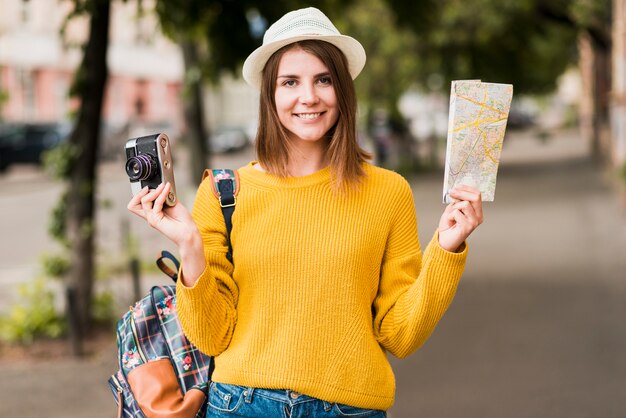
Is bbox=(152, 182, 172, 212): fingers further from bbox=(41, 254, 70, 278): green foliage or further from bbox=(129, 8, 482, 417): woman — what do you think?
bbox=(41, 254, 70, 278): green foliage

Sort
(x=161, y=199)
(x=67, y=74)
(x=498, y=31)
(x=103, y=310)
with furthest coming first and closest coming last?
1. (x=67, y=74)
2. (x=498, y=31)
3. (x=103, y=310)
4. (x=161, y=199)

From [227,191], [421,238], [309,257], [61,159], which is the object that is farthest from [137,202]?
[421,238]

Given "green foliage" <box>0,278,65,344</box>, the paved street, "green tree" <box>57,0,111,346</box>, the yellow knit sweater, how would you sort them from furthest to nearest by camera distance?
"green foliage" <box>0,278,65,344</box>, "green tree" <box>57,0,111,346</box>, the paved street, the yellow knit sweater

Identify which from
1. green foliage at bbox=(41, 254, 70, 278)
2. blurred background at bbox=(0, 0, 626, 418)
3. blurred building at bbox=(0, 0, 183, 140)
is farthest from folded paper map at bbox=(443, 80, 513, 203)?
blurred building at bbox=(0, 0, 183, 140)

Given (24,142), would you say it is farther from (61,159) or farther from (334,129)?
(334,129)

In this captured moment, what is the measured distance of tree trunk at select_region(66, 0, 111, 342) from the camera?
7.71 meters

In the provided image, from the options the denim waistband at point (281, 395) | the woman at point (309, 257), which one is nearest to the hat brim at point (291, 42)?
the woman at point (309, 257)

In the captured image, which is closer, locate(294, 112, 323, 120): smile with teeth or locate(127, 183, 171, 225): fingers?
locate(127, 183, 171, 225): fingers

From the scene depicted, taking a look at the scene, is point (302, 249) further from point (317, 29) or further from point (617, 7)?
point (617, 7)

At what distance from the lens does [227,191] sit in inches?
95.3

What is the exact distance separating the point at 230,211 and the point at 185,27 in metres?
5.60

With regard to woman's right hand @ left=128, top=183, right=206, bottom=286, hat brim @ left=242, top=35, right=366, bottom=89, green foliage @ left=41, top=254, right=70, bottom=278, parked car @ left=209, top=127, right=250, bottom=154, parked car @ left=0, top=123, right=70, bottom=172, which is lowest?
parked car @ left=209, top=127, right=250, bottom=154

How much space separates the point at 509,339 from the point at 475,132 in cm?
557

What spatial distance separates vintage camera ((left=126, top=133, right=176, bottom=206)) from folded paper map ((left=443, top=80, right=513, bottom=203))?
682mm
